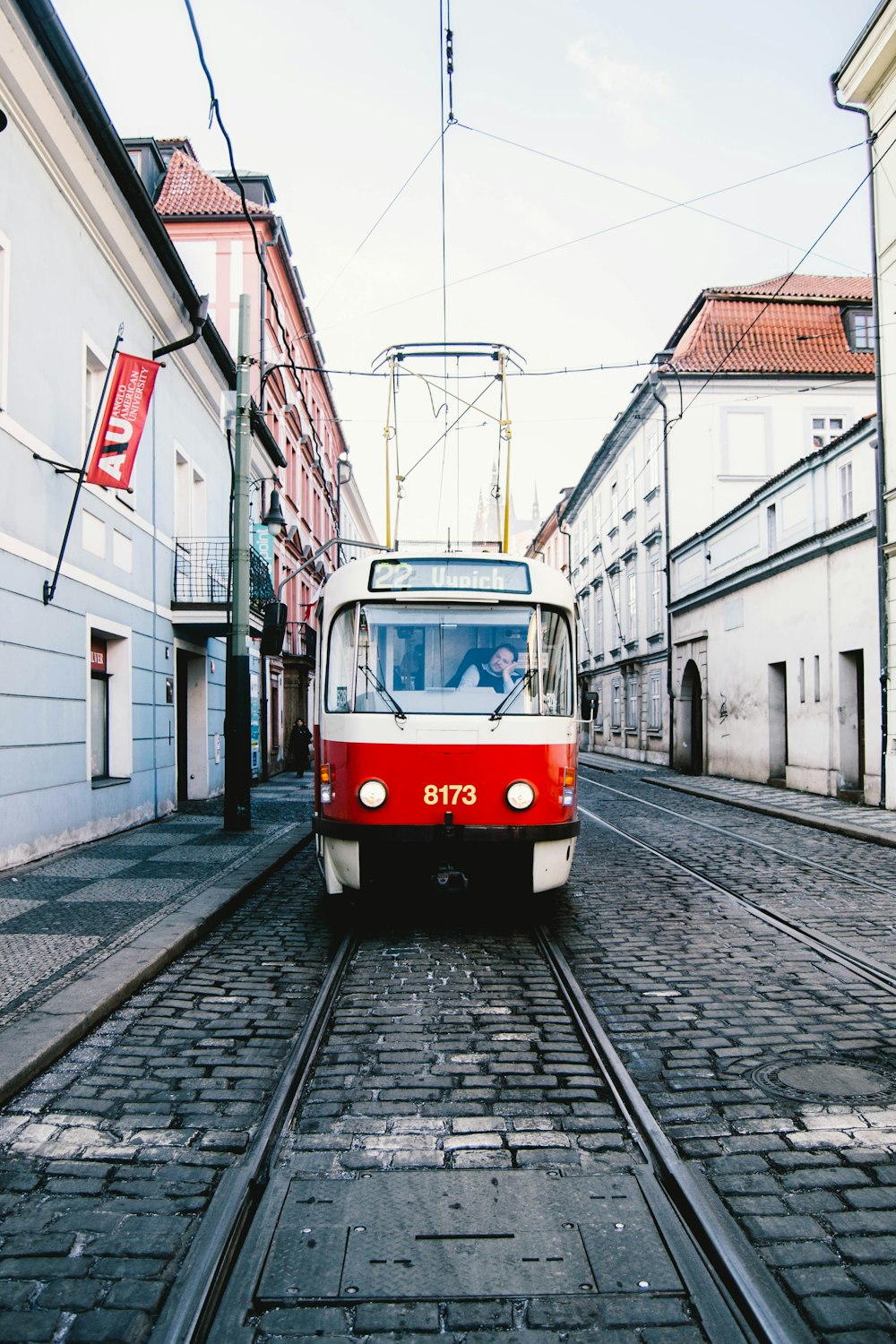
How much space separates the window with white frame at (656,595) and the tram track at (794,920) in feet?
55.9

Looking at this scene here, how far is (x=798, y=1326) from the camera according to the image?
252cm

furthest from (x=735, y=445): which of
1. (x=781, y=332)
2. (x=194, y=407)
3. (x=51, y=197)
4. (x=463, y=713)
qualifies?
(x=463, y=713)

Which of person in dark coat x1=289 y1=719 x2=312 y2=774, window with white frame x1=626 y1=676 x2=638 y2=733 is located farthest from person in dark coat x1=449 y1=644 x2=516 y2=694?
window with white frame x1=626 y1=676 x2=638 y2=733

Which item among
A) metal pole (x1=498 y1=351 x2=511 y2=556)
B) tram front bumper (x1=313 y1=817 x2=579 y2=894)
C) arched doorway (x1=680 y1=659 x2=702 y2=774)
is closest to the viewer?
tram front bumper (x1=313 y1=817 x2=579 y2=894)

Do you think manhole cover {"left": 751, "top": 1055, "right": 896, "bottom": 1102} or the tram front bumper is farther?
the tram front bumper

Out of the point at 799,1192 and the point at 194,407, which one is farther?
the point at 194,407

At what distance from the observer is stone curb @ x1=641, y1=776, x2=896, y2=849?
40.8ft

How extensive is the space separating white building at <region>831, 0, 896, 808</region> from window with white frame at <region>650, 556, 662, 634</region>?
50.5 feet

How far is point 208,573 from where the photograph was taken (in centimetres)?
1712

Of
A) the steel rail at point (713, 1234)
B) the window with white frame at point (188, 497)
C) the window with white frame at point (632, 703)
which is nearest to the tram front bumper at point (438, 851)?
the steel rail at point (713, 1234)

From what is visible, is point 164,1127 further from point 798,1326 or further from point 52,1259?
point 798,1326

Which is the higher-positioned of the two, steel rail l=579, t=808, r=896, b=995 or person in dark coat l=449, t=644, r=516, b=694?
person in dark coat l=449, t=644, r=516, b=694

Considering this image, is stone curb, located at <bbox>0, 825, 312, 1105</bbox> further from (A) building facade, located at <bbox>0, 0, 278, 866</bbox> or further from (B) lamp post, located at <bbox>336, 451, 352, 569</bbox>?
(B) lamp post, located at <bbox>336, 451, 352, 569</bbox>

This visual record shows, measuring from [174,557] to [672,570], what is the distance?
57.6 ft
